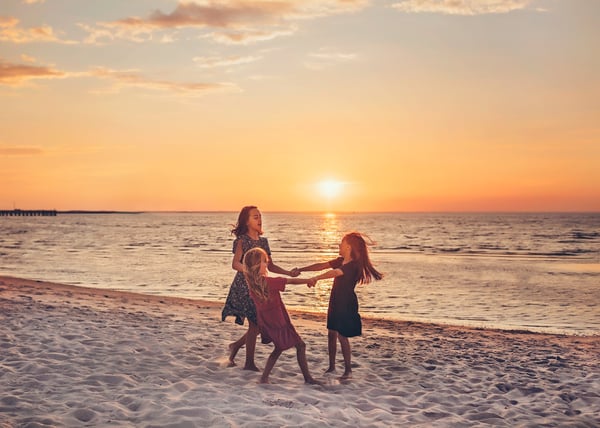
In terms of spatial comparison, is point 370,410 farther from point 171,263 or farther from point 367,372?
point 171,263

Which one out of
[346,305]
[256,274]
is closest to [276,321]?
[256,274]

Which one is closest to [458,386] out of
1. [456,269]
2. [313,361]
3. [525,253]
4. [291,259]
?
[313,361]

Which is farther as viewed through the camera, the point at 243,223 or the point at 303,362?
the point at 243,223

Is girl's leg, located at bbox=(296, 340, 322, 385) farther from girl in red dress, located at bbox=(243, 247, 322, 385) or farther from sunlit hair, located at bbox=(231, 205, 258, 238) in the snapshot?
sunlit hair, located at bbox=(231, 205, 258, 238)

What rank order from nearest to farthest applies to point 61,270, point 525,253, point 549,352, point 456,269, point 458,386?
point 458,386 < point 549,352 < point 61,270 < point 456,269 < point 525,253

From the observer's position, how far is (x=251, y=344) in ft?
25.1

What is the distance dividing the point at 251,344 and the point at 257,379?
0.52 metres

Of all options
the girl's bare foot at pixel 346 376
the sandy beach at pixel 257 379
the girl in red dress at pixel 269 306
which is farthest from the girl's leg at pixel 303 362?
the girl's bare foot at pixel 346 376

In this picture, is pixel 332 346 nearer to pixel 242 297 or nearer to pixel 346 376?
pixel 346 376

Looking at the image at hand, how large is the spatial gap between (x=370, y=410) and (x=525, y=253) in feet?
142

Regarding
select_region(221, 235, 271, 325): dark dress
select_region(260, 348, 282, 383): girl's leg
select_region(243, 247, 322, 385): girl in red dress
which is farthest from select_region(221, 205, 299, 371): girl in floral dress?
select_region(260, 348, 282, 383): girl's leg

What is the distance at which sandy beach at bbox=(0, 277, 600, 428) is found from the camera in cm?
582

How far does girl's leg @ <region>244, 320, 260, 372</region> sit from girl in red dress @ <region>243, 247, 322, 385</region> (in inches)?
16.4

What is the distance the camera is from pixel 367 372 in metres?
8.03
